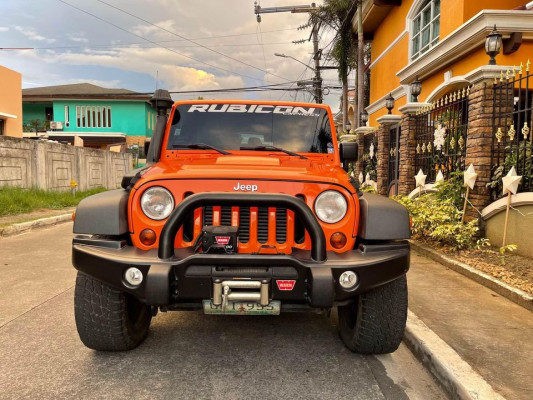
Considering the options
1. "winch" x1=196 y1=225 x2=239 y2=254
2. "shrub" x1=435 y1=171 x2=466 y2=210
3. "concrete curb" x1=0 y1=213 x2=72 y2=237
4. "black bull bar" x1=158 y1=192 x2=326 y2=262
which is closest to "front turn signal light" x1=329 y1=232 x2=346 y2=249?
"black bull bar" x1=158 y1=192 x2=326 y2=262

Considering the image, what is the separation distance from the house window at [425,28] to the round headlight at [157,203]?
12.0 m

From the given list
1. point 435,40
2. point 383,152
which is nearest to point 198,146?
point 383,152

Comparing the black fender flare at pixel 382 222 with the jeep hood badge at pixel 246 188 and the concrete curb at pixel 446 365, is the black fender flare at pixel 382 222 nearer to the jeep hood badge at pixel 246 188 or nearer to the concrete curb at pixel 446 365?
the jeep hood badge at pixel 246 188

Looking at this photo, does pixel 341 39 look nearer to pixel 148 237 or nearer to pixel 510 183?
pixel 510 183

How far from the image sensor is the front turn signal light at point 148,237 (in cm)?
277

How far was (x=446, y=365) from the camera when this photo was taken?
2736 millimetres

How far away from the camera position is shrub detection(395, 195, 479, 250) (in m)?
5.92

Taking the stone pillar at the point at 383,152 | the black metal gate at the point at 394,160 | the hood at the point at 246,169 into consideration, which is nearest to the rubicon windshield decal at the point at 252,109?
the hood at the point at 246,169

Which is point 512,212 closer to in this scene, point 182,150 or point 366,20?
point 182,150

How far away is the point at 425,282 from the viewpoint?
492cm

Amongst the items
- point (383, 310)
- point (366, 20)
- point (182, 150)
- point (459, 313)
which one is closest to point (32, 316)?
point (182, 150)

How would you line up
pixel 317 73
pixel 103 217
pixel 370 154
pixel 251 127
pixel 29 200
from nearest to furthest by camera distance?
pixel 103 217 < pixel 251 127 < pixel 29 200 < pixel 370 154 < pixel 317 73

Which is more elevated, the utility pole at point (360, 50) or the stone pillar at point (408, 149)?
the utility pole at point (360, 50)

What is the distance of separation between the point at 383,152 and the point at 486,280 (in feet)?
23.7
